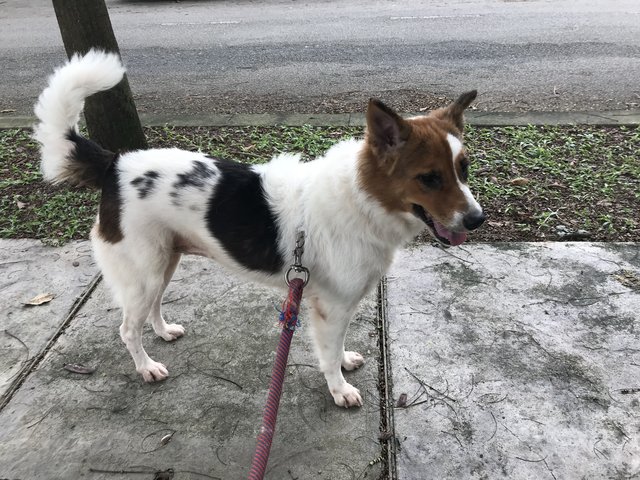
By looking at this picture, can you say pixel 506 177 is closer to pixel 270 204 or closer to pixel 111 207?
pixel 270 204

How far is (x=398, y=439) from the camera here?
268 centimetres

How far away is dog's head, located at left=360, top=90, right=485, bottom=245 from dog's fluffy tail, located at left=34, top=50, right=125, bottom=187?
1553 millimetres

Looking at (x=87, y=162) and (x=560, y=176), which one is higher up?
(x=87, y=162)

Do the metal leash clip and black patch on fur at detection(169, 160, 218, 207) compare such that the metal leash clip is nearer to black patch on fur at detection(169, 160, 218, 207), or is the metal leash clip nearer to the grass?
black patch on fur at detection(169, 160, 218, 207)

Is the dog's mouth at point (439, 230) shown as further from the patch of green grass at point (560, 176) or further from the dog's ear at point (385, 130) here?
the patch of green grass at point (560, 176)

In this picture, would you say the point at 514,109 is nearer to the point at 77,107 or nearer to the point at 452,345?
the point at 452,345

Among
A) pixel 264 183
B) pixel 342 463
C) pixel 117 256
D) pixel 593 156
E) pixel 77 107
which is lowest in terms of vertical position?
pixel 342 463

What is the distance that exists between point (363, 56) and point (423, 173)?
7.55m

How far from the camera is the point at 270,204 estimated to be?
281cm

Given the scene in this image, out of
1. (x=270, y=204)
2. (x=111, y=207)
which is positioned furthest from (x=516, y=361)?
(x=111, y=207)

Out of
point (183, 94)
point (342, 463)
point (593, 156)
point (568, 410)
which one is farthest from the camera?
point (183, 94)

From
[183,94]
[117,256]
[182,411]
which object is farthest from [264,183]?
[183,94]

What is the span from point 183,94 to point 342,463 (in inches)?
271

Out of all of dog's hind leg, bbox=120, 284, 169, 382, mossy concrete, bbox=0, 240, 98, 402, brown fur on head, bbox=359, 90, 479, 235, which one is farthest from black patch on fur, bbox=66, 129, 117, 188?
brown fur on head, bbox=359, 90, 479, 235
